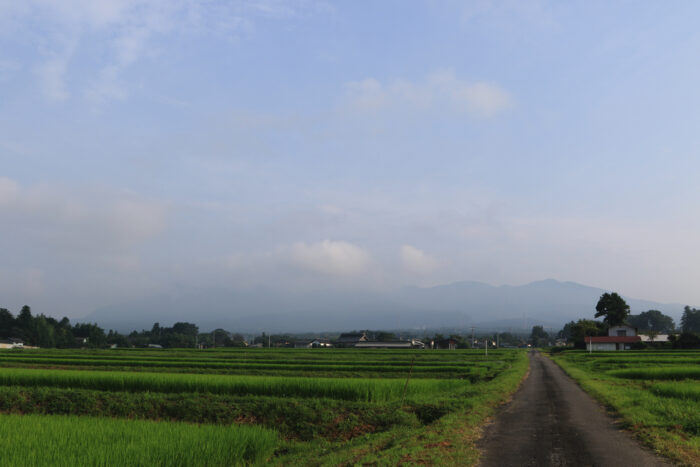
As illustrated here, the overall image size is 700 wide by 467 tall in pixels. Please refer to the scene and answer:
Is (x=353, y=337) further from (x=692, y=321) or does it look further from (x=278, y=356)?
(x=692, y=321)

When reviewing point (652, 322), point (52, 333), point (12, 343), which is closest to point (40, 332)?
point (52, 333)

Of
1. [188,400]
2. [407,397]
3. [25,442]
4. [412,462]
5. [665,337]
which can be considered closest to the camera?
[412,462]

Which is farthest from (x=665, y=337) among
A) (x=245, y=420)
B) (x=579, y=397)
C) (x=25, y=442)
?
(x=25, y=442)

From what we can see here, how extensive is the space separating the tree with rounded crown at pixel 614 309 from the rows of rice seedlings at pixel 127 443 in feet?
355

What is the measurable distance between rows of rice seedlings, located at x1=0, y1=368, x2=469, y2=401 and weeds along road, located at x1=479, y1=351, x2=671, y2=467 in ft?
16.6

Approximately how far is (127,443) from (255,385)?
10.6m

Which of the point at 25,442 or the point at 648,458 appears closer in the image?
the point at 648,458

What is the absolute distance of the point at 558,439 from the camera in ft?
37.8

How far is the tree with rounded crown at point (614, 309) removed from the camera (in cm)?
10444

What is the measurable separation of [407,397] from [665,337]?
97237 mm

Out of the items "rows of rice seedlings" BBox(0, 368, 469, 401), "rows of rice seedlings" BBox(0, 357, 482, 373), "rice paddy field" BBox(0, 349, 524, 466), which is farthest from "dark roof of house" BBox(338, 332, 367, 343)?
"rice paddy field" BBox(0, 349, 524, 466)

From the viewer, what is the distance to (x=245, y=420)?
16.5 m

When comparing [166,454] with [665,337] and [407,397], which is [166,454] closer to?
[407,397]

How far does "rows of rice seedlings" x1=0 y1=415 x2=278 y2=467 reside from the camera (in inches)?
379
